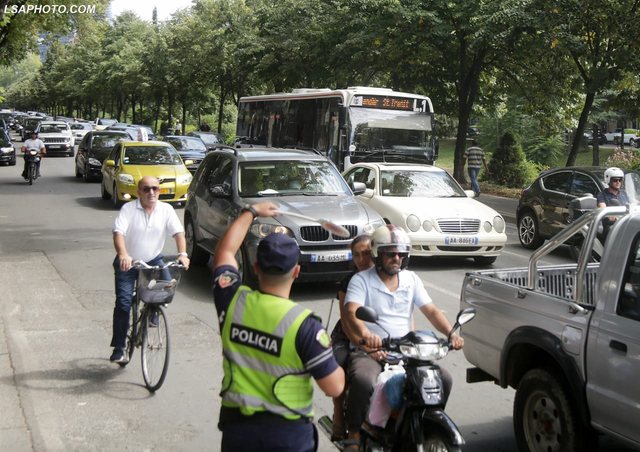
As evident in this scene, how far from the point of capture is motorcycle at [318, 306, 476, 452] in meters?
3.95

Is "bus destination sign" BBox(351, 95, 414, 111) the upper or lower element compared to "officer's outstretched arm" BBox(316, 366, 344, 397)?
upper

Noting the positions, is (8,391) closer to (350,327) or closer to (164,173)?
(350,327)

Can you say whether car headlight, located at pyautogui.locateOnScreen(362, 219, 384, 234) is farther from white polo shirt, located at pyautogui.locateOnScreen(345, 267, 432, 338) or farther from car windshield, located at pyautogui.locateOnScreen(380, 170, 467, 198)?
white polo shirt, located at pyautogui.locateOnScreen(345, 267, 432, 338)

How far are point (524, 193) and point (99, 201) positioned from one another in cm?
1130

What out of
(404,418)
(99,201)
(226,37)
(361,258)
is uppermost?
(226,37)

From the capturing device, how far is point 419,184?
1369cm

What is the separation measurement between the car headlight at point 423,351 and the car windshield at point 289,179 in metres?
7.18

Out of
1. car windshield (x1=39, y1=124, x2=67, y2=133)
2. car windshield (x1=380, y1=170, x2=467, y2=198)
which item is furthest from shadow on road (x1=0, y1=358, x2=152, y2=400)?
car windshield (x1=39, y1=124, x2=67, y2=133)

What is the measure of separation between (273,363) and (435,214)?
954cm

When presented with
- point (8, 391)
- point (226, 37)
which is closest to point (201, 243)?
point (8, 391)

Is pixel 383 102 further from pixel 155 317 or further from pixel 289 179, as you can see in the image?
pixel 155 317

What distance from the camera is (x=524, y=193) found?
15.9 meters

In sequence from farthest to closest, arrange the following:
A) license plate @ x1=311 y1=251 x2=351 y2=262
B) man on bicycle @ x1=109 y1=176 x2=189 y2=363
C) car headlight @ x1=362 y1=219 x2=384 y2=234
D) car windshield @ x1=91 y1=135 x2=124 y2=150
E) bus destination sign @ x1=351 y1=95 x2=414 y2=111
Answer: car windshield @ x1=91 y1=135 x2=124 y2=150 < bus destination sign @ x1=351 y1=95 x2=414 y2=111 < car headlight @ x1=362 y1=219 x2=384 y2=234 < license plate @ x1=311 y1=251 x2=351 y2=262 < man on bicycle @ x1=109 y1=176 x2=189 y2=363

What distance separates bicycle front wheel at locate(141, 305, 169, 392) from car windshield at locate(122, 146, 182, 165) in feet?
46.5
